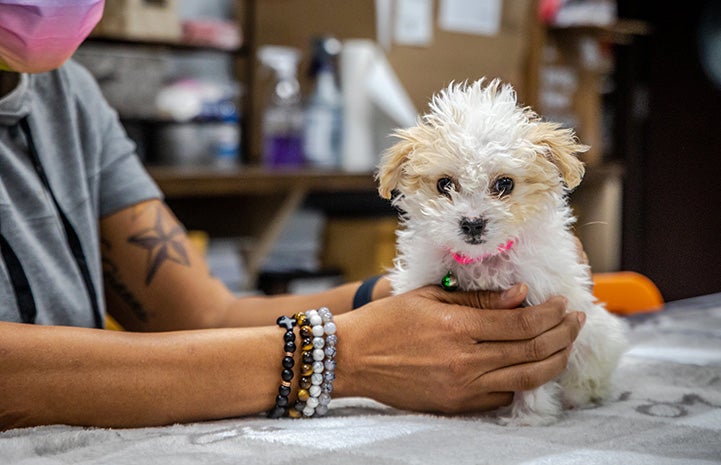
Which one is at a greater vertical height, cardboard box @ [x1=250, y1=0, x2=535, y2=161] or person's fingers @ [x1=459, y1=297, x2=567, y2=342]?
cardboard box @ [x1=250, y1=0, x2=535, y2=161]

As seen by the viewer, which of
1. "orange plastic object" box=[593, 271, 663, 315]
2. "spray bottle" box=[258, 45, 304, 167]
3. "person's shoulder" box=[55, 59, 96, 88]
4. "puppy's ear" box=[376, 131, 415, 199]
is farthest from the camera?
"spray bottle" box=[258, 45, 304, 167]

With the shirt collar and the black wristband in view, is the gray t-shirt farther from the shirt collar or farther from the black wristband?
the black wristband

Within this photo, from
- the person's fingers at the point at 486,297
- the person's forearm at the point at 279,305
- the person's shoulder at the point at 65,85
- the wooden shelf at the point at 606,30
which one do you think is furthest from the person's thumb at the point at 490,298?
the wooden shelf at the point at 606,30

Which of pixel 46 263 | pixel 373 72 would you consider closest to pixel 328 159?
pixel 373 72

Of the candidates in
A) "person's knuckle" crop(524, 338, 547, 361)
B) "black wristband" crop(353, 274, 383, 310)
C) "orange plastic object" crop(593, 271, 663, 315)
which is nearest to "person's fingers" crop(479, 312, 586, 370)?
"person's knuckle" crop(524, 338, 547, 361)

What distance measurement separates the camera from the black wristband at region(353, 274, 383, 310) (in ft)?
3.11

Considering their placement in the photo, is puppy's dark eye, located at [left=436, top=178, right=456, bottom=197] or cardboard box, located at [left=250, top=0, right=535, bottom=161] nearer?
puppy's dark eye, located at [left=436, top=178, right=456, bottom=197]

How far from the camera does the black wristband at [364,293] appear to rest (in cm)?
95

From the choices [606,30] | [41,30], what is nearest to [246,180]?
[41,30]

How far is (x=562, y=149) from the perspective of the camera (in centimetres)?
70

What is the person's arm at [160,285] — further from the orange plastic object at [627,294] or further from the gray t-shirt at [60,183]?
the orange plastic object at [627,294]

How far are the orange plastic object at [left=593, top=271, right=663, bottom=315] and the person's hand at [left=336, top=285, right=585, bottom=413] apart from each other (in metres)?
0.61

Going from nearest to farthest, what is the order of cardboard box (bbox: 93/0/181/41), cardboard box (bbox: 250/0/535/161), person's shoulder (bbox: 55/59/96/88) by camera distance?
person's shoulder (bbox: 55/59/96/88) → cardboard box (bbox: 93/0/181/41) → cardboard box (bbox: 250/0/535/161)

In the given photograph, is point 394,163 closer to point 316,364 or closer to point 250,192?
point 316,364
